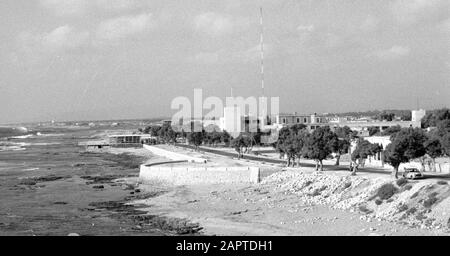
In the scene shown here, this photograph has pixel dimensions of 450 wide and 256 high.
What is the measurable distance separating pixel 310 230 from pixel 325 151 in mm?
19911

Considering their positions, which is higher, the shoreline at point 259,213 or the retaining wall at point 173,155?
the retaining wall at point 173,155

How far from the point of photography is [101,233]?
3002 centimetres

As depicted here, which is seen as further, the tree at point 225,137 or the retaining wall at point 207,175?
the tree at point 225,137

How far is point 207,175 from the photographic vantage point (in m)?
48.4

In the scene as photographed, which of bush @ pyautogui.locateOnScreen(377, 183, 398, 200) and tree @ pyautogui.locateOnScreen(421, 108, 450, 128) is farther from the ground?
A: tree @ pyautogui.locateOnScreen(421, 108, 450, 128)

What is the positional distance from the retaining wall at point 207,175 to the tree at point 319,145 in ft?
15.7

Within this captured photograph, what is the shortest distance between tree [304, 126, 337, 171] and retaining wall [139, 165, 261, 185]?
4.80m

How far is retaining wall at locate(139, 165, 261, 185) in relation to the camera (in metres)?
47.2

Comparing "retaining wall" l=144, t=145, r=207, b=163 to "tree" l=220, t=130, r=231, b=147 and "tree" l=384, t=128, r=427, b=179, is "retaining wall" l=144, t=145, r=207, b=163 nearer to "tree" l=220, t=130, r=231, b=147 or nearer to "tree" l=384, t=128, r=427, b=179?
"tree" l=220, t=130, r=231, b=147

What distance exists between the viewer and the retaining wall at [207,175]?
4716 centimetres

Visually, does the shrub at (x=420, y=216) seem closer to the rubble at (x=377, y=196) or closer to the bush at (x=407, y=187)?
the rubble at (x=377, y=196)

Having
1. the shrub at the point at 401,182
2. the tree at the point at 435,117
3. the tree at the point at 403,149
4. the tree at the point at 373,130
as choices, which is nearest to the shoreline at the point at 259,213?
the shrub at the point at 401,182

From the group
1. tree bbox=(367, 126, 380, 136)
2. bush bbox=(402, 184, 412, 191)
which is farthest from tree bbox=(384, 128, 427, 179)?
tree bbox=(367, 126, 380, 136)
